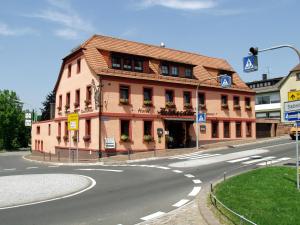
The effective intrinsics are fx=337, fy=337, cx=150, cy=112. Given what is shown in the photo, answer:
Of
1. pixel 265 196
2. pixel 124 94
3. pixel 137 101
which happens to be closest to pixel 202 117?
pixel 137 101

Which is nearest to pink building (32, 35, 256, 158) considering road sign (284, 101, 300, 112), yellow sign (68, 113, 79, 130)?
yellow sign (68, 113, 79, 130)

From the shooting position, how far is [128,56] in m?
31.9

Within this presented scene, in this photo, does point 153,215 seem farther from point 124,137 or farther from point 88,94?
point 88,94

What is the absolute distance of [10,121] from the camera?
6406 cm

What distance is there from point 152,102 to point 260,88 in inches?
1654

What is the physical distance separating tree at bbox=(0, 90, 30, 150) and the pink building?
26.9 metres

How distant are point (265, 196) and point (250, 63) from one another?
233 inches

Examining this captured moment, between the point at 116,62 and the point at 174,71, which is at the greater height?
the point at 116,62

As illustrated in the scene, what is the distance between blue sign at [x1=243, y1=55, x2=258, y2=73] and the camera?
13555 millimetres

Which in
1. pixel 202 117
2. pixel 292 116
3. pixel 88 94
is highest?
pixel 88 94

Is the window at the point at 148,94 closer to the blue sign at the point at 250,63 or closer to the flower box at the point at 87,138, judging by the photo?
the flower box at the point at 87,138

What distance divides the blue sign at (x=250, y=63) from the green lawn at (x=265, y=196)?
4.37 meters

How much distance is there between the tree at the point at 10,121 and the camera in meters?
63.5

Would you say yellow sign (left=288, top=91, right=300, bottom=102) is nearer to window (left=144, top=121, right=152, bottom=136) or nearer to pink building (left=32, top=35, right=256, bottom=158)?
pink building (left=32, top=35, right=256, bottom=158)
